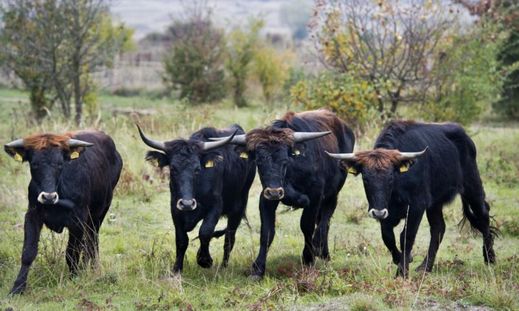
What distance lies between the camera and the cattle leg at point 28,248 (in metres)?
8.92

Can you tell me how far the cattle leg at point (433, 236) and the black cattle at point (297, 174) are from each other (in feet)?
4.68

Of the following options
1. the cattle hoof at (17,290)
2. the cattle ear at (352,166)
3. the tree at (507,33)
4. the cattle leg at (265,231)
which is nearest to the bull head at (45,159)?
the cattle hoof at (17,290)

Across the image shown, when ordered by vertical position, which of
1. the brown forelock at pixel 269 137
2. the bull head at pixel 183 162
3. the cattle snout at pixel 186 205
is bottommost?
the cattle snout at pixel 186 205

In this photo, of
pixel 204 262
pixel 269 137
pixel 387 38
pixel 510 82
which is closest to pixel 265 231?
pixel 204 262

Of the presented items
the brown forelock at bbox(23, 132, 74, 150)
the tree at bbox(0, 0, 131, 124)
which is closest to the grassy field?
the brown forelock at bbox(23, 132, 74, 150)

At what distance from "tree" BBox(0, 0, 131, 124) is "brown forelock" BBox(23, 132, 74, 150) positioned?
43.4 feet

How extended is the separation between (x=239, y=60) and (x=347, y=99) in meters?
16.8

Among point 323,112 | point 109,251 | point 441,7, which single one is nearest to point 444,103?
point 441,7

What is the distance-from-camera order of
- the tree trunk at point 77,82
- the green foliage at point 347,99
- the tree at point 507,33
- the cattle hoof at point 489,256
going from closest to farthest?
the cattle hoof at point 489,256 → the green foliage at point 347,99 → the tree at point 507,33 → the tree trunk at point 77,82

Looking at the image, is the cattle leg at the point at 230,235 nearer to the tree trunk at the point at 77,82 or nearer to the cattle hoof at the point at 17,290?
the cattle hoof at the point at 17,290

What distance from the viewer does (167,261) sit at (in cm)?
996

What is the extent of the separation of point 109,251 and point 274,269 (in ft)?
8.35

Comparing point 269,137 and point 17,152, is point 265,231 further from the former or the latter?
point 17,152

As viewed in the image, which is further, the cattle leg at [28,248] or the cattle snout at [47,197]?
the cattle leg at [28,248]
